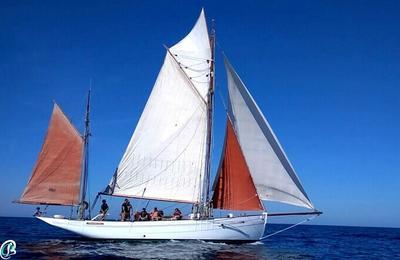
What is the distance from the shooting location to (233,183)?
37.1 metres

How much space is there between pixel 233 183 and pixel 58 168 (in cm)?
1484

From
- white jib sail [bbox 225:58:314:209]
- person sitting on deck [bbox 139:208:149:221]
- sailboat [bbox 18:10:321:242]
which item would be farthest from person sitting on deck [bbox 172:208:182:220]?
white jib sail [bbox 225:58:314:209]

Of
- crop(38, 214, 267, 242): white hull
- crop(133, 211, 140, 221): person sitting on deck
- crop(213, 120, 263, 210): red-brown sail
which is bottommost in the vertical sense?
crop(38, 214, 267, 242): white hull

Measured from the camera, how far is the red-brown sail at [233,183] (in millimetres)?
36469

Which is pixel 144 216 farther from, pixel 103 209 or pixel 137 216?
pixel 103 209

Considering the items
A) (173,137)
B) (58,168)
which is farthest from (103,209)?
(173,137)

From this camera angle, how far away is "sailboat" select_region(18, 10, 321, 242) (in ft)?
118

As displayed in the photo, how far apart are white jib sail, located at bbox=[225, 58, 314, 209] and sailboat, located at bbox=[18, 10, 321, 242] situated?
0.25 ft

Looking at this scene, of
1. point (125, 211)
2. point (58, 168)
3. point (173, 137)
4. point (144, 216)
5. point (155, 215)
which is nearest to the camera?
point (155, 215)

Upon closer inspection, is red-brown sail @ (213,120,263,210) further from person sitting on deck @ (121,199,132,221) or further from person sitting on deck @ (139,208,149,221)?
person sitting on deck @ (121,199,132,221)

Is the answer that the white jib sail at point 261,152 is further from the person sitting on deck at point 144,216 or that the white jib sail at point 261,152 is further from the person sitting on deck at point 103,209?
the person sitting on deck at point 103,209

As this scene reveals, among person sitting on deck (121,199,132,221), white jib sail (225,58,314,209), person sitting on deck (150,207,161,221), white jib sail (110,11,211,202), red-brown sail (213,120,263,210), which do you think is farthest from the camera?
white jib sail (110,11,211,202)

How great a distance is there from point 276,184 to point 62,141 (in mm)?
18364

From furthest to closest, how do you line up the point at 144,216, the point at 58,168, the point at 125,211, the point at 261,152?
the point at 58,168, the point at 125,211, the point at 144,216, the point at 261,152
